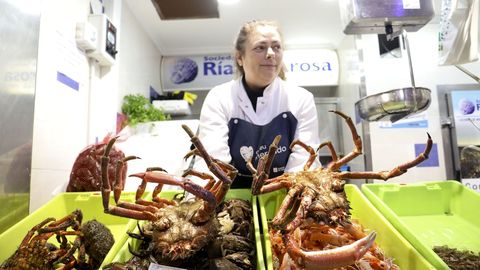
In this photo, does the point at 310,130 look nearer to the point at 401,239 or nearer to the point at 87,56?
the point at 401,239

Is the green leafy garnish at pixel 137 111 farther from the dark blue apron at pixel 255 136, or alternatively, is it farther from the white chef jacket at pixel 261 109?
the dark blue apron at pixel 255 136

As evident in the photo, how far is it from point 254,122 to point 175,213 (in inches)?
46.9

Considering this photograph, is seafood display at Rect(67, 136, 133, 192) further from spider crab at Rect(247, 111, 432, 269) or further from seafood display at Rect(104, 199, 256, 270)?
spider crab at Rect(247, 111, 432, 269)

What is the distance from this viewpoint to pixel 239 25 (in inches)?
182

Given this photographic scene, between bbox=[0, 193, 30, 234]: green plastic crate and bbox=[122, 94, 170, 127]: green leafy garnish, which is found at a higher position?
bbox=[122, 94, 170, 127]: green leafy garnish

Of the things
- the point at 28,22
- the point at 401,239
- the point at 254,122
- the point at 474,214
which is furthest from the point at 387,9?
the point at 28,22

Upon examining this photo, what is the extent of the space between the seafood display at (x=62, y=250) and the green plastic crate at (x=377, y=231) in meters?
0.59

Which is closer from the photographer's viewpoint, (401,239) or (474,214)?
(401,239)

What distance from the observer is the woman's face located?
2029 millimetres

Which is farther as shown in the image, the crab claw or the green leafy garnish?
the green leafy garnish

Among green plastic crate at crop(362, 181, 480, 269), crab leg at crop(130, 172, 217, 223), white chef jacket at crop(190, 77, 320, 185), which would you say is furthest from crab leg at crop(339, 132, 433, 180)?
white chef jacket at crop(190, 77, 320, 185)

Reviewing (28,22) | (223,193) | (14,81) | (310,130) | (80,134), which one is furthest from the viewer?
(80,134)

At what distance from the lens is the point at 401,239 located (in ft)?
3.28

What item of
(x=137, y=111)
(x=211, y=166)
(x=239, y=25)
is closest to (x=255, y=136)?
(x=211, y=166)
